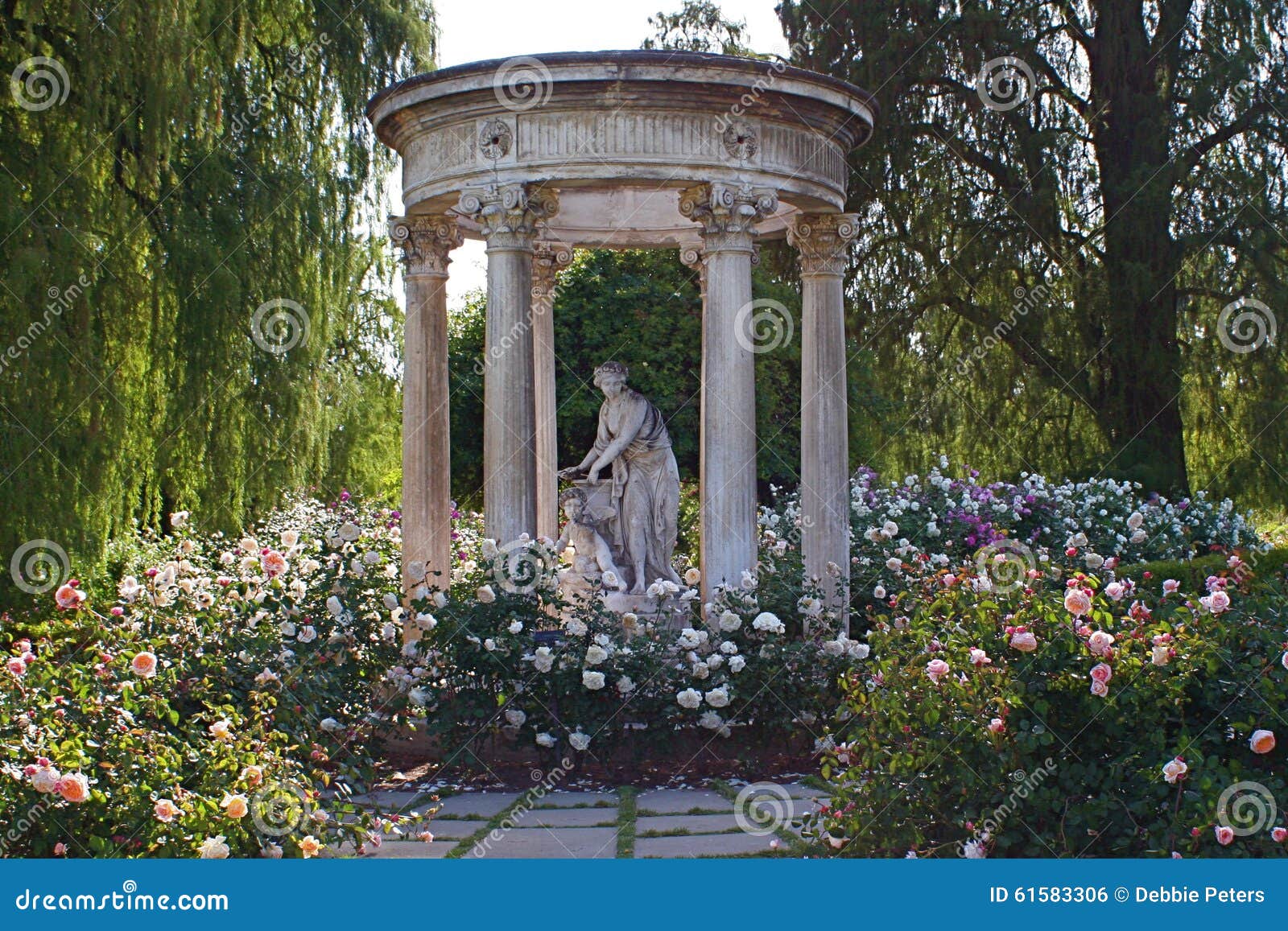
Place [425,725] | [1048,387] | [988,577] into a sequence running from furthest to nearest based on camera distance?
[1048,387] → [425,725] → [988,577]

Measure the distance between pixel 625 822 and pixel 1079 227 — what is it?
13784 mm

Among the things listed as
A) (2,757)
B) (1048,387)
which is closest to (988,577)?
(2,757)

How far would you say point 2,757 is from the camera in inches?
213

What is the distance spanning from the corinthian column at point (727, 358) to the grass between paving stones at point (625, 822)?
2.11 meters

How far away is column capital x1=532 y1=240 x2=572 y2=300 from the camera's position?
1187 cm

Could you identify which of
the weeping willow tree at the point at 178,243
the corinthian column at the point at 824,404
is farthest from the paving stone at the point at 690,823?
the weeping willow tree at the point at 178,243

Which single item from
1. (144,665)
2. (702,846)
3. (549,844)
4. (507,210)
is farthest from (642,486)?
(144,665)

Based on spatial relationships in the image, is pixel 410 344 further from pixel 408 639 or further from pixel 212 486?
pixel 212 486

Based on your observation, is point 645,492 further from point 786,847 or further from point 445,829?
point 786,847

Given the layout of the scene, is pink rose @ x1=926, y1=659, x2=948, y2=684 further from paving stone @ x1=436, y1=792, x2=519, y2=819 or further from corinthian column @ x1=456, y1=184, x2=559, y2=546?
corinthian column @ x1=456, y1=184, x2=559, y2=546

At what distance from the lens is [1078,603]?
227 inches

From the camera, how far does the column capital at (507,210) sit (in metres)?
9.44

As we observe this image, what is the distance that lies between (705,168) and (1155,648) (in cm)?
488

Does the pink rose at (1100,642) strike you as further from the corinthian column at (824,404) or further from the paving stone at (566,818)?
the corinthian column at (824,404)
